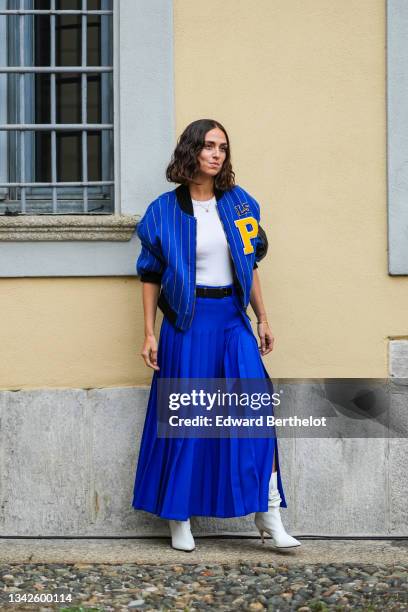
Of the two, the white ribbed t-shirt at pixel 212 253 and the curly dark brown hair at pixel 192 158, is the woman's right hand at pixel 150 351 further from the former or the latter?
the curly dark brown hair at pixel 192 158

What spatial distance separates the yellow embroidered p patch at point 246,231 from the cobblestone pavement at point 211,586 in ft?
4.69

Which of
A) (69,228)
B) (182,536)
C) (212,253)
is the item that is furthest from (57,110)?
(182,536)

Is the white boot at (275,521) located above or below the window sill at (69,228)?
below

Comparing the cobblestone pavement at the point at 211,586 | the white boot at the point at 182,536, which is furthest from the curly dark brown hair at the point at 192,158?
the cobblestone pavement at the point at 211,586

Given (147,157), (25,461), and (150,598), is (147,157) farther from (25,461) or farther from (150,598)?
(150,598)

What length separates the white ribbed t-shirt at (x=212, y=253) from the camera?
507 centimetres

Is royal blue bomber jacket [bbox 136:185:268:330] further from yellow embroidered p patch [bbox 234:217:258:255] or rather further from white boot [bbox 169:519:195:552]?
white boot [bbox 169:519:195:552]

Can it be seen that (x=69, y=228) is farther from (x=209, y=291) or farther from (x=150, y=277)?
(x=209, y=291)

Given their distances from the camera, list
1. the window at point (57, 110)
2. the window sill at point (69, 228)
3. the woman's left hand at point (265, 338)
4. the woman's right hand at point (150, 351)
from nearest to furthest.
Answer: the woman's right hand at point (150, 351) < the woman's left hand at point (265, 338) < the window sill at point (69, 228) < the window at point (57, 110)

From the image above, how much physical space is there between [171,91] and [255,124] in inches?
17.4

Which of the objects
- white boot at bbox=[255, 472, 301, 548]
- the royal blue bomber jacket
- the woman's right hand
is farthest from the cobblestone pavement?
the royal blue bomber jacket

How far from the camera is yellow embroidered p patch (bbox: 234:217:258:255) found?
5102 mm

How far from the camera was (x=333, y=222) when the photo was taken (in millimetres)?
5484

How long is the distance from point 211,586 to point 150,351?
3.68 ft
